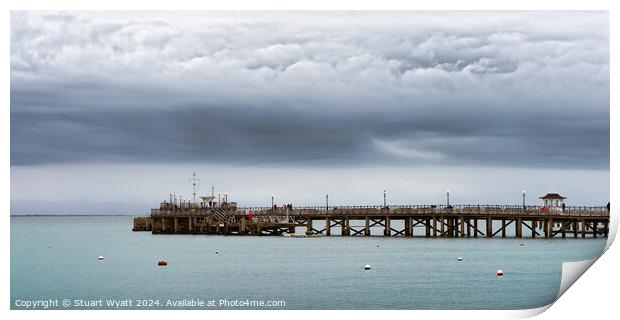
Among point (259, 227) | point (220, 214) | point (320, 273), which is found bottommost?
point (320, 273)

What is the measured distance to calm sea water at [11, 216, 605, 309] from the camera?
35.3 m

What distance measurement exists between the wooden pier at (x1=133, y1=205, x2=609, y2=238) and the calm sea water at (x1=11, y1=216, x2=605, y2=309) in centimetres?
152

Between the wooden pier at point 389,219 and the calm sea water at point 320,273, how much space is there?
1.52 metres

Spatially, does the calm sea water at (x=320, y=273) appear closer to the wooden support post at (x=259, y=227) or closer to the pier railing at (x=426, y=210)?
the pier railing at (x=426, y=210)

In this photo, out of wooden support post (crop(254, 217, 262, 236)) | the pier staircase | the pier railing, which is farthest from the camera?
the pier staircase

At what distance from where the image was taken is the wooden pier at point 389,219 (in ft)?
198

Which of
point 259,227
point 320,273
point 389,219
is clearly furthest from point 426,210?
point 320,273

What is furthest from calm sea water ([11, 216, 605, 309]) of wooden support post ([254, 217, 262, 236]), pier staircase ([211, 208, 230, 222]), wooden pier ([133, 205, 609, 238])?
pier staircase ([211, 208, 230, 222])

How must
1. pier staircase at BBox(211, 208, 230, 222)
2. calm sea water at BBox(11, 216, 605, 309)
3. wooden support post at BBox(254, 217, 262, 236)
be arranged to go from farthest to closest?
pier staircase at BBox(211, 208, 230, 222) < wooden support post at BBox(254, 217, 262, 236) < calm sea water at BBox(11, 216, 605, 309)

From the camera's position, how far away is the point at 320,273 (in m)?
42.2

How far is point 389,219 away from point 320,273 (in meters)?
23.4

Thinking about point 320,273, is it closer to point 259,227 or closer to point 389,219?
point 389,219

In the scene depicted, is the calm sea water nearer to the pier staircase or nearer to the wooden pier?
the wooden pier

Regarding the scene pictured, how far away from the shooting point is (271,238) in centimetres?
6644
